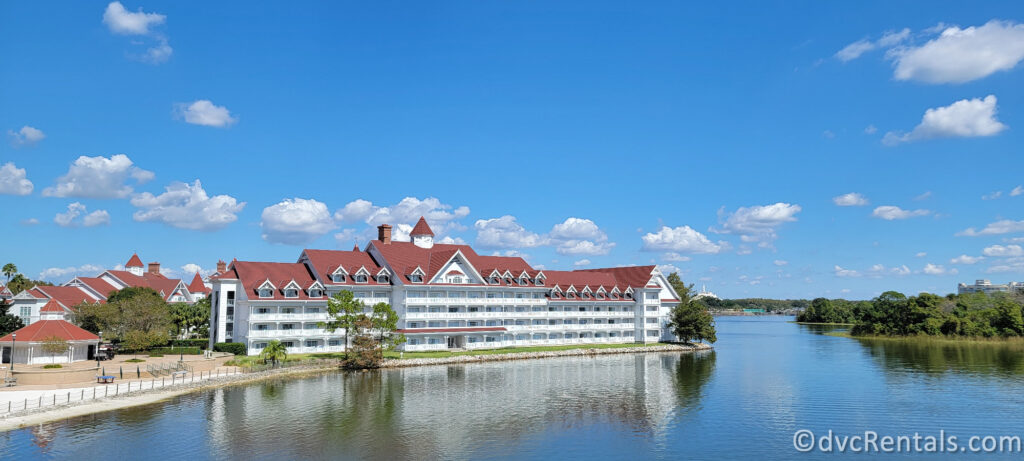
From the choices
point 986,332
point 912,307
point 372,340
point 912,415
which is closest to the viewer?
point 912,415

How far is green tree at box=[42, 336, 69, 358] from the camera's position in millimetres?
59000

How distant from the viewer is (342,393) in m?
51.0

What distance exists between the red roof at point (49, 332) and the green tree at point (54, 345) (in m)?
0.38

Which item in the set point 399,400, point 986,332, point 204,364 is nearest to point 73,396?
point 204,364

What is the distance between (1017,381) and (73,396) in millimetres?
80828

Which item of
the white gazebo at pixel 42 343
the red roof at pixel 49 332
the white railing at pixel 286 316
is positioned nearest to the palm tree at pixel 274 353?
the white railing at pixel 286 316

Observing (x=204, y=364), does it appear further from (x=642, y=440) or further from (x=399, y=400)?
(x=642, y=440)

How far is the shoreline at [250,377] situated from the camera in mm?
39781

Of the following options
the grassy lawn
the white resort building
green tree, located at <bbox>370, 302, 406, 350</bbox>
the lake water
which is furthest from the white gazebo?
green tree, located at <bbox>370, 302, 406, 350</bbox>

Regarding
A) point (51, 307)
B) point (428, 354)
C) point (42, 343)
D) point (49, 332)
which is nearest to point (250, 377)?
point (42, 343)

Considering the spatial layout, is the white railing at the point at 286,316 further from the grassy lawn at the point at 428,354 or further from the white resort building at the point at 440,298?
the grassy lawn at the point at 428,354

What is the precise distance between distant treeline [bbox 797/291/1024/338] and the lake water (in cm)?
5044

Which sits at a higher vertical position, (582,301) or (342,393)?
(582,301)

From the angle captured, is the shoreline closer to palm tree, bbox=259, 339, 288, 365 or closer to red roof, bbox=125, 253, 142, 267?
palm tree, bbox=259, 339, 288, 365
